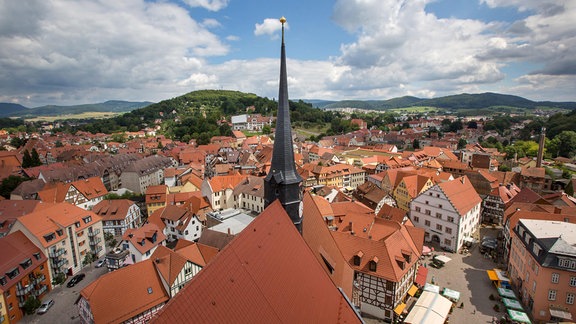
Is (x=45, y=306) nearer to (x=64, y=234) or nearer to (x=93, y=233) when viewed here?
(x=64, y=234)

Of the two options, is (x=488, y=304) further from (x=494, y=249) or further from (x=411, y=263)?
(x=494, y=249)

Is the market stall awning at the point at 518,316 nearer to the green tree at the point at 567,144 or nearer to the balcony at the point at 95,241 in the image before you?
the balcony at the point at 95,241

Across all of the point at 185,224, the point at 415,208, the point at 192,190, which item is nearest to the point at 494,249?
the point at 415,208

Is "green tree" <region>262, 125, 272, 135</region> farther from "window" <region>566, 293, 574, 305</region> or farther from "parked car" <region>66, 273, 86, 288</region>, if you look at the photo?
"window" <region>566, 293, 574, 305</region>

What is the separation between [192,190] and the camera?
174 ft

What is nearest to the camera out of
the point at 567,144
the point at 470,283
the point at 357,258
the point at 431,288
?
the point at 357,258

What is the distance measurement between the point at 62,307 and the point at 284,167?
28655 mm

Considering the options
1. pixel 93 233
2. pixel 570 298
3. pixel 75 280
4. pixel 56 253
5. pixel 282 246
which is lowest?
pixel 75 280

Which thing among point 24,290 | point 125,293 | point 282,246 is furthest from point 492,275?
point 24,290

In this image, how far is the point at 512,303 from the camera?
24.3 m

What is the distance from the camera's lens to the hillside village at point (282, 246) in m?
9.23

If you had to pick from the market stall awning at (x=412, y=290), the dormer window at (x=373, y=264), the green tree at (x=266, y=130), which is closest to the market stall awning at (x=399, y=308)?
the market stall awning at (x=412, y=290)

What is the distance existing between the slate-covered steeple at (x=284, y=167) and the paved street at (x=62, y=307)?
2448 centimetres

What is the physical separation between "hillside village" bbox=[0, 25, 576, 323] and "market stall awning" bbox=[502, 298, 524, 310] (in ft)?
3.27
